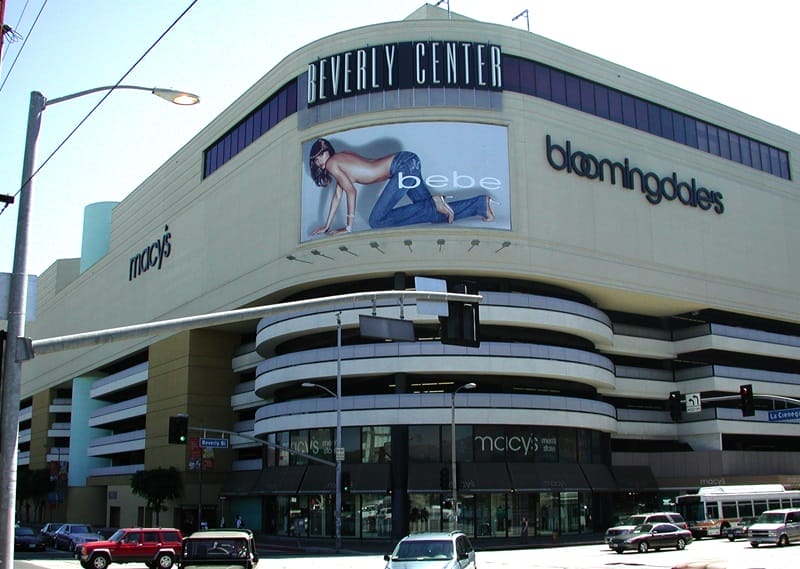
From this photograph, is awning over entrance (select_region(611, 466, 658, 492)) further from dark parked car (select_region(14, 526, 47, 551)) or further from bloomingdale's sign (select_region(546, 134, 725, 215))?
dark parked car (select_region(14, 526, 47, 551))

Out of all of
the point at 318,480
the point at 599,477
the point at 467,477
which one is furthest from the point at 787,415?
the point at 318,480

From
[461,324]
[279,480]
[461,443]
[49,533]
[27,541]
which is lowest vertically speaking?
[27,541]

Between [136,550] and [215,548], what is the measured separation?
15.3 meters

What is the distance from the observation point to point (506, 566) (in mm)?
35375

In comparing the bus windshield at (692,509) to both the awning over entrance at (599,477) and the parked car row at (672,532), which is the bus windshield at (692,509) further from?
the parked car row at (672,532)

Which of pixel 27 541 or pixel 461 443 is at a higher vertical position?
pixel 461 443

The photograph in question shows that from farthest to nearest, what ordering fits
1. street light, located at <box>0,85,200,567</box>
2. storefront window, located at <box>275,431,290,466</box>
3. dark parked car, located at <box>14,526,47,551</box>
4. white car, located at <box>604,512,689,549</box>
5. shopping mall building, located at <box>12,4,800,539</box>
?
storefront window, located at <box>275,431,290,466</box>, shopping mall building, located at <box>12,4,800,539</box>, dark parked car, located at <box>14,526,47,551</box>, white car, located at <box>604,512,689,549</box>, street light, located at <box>0,85,200,567</box>

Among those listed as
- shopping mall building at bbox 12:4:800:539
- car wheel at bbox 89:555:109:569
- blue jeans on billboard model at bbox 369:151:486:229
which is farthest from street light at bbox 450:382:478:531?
car wheel at bbox 89:555:109:569

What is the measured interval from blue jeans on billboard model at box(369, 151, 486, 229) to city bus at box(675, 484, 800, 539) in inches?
912

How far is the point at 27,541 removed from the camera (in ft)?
163

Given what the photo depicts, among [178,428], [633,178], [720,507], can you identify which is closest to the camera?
[178,428]

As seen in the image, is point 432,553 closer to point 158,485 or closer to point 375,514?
point 375,514

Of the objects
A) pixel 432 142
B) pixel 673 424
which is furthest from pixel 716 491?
pixel 432 142

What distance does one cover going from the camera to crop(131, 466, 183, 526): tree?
6831 centimetres
